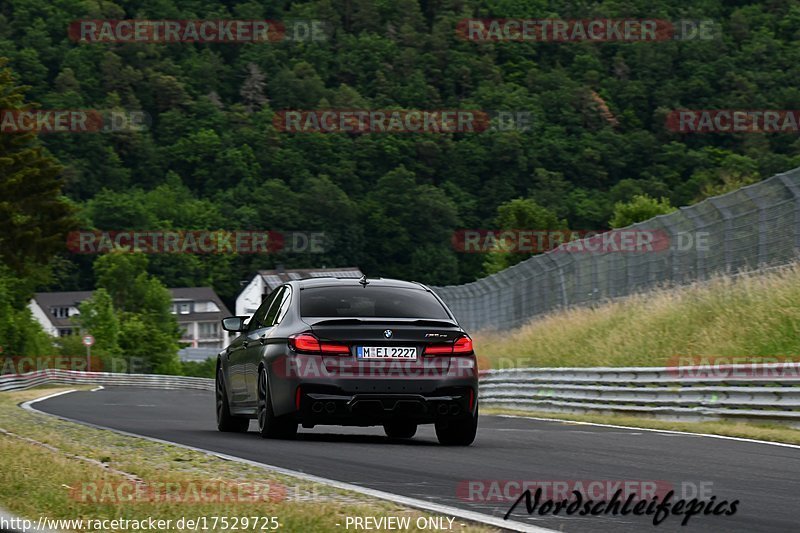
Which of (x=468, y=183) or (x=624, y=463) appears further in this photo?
(x=468, y=183)

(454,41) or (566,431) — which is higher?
(454,41)

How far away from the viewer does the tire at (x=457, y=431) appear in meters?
12.7

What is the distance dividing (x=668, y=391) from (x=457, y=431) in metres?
6.76

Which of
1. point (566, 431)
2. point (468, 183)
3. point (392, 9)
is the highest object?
point (392, 9)

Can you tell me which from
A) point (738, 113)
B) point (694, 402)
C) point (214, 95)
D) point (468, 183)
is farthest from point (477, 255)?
point (694, 402)

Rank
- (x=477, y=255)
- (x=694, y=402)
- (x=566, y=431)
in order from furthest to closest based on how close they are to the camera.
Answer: (x=477, y=255) → (x=694, y=402) → (x=566, y=431)

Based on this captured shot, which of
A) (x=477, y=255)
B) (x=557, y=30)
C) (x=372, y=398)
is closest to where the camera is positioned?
(x=372, y=398)

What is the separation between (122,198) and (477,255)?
152 feet

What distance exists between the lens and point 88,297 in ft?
558

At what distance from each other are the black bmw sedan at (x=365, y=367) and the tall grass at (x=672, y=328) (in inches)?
338

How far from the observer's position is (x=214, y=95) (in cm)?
18262

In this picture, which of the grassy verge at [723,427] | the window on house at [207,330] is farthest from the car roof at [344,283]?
the window on house at [207,330]

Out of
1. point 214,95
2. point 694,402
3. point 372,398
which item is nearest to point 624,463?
point 372,398

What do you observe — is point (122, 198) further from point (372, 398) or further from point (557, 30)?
point (372, 398)
